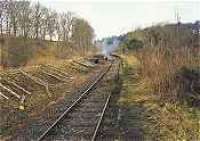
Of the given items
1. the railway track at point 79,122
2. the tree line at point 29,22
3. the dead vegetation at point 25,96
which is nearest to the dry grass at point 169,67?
the railway track at point 79,122

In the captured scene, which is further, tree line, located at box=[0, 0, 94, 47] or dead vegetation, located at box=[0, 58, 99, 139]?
tree line, located at box=[0, 0, 94, 47]

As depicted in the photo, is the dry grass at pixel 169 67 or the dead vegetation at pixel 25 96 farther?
the dry grass at pixel 169 67

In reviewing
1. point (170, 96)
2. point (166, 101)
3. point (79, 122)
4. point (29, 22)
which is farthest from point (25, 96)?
point (29, 22)

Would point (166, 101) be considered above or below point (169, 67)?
below

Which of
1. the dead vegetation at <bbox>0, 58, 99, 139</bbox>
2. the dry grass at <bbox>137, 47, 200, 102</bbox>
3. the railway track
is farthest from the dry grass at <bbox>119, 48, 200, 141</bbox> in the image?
the dead vegetation at <bbox>0, 58, 99, 139</bbox>

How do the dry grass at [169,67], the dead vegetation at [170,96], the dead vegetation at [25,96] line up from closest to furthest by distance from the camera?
the dead vegetation at [170,96]
the dead vegetation at [25,96]
the dry grass at [169,67]

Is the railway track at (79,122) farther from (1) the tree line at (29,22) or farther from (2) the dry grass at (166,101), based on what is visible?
(1) the tree line at (29,22)

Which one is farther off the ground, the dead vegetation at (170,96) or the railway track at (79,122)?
the dead vegetation at (170,96)

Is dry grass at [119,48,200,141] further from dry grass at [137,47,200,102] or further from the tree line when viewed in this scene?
the tree line

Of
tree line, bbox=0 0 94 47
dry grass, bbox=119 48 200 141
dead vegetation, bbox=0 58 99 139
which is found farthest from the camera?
tree line, bbox=0 0 94 47

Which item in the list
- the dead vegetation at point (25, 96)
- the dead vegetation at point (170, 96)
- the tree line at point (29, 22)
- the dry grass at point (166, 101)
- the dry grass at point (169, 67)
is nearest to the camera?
the dry grass at point (166, 101)

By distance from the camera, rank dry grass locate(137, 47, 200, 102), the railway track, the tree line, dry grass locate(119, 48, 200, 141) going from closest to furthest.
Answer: the railway track, dry grass locate(119, 48, 200, 141), dry grass locate(137, 47, 200, 102), the tree line

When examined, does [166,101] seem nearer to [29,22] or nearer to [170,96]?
[170,96]

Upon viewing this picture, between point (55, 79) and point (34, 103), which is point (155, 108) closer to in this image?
point (34, 103)
